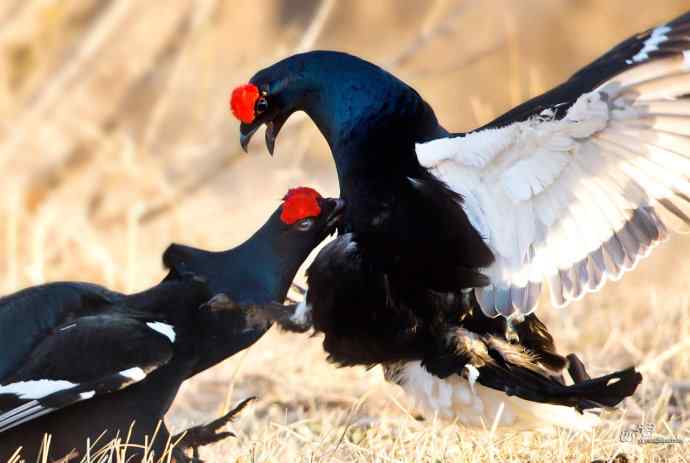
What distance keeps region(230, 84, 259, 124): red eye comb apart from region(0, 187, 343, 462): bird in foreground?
299 mm

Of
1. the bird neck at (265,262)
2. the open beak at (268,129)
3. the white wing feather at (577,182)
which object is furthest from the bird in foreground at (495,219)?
the open beak at (268,129)

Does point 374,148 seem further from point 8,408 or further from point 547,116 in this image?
point 8,408

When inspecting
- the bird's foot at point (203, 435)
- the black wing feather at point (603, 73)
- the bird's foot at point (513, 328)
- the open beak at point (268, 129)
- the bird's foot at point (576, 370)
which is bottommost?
the bird's foot at point (576, 370)

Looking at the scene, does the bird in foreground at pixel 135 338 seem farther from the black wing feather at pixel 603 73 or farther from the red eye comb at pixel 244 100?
the black wing feather at pixel 603 73

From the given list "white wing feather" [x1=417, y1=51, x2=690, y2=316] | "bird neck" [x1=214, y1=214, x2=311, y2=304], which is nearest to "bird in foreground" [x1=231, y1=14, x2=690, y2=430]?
"white wing feather" [x1=417, y1=51, x2=690, y2=316]

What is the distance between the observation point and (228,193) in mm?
6777

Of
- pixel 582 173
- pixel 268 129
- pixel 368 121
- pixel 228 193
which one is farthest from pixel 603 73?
pixel 228 193

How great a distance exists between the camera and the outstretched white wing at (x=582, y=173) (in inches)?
85.7

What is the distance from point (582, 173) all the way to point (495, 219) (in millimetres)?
185

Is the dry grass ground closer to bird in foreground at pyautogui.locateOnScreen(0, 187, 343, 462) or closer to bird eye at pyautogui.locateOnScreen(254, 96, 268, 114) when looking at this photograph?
bird in foreground at pyautogui.locateOnScreen(0, 187, 343, 462)

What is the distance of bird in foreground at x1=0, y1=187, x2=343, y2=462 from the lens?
7.68ft

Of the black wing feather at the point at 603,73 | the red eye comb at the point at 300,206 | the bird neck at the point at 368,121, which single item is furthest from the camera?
the red eye comb at the point at 300,206

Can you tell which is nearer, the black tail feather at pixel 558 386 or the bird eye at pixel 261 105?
the black tail feather at pixel 558 386

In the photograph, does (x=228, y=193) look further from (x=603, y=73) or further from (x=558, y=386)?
(x=603, y=73)
